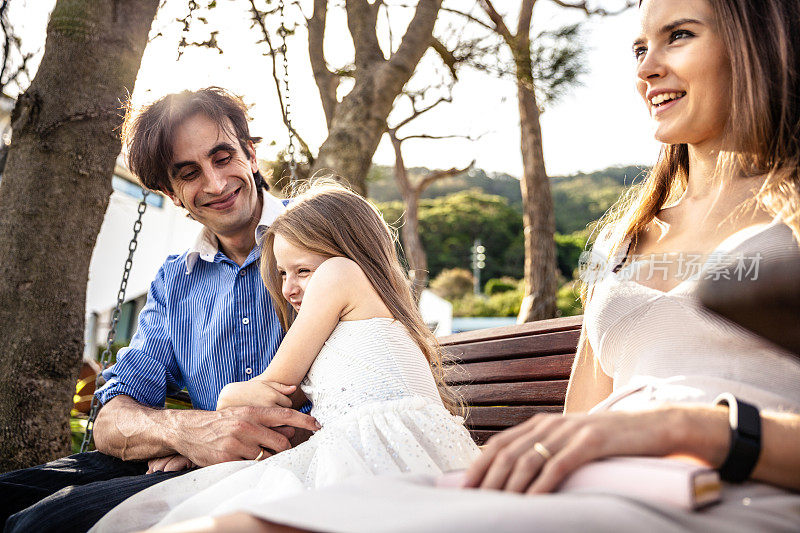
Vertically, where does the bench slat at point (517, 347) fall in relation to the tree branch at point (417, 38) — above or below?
below

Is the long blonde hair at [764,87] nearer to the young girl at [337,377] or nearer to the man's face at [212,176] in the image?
the young girl at [337,377]

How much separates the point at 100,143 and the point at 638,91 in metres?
2.23

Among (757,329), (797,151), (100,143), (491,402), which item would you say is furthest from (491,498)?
(100,143)

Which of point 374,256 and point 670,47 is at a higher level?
point 670,47

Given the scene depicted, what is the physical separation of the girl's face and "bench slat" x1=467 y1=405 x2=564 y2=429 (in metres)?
0.86

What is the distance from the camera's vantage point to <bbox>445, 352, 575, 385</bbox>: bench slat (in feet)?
8.15

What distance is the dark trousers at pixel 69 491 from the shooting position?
5.73 ft

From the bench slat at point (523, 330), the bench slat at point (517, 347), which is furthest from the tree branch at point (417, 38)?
the bench slat at point (517, 347)

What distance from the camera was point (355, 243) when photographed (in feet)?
7.36

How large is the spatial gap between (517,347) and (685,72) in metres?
1.30

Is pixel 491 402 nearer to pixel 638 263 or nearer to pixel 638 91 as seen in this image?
pixel 638 263

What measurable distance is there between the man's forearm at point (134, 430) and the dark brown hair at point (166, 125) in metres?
0.82

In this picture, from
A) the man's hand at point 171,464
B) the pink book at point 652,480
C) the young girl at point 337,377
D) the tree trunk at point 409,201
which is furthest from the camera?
the tree trunk at point 409,201

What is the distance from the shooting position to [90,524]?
1740mm
